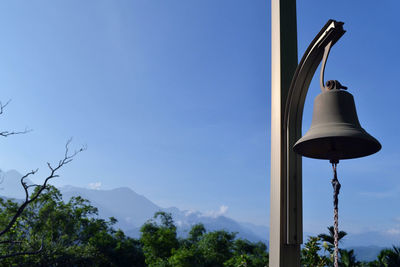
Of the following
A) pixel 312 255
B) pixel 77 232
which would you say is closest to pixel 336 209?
pixel 312 255

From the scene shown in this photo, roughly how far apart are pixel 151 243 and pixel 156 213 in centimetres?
425

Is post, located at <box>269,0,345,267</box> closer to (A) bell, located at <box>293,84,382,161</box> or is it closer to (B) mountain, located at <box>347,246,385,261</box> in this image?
(A) bell, located at <box>293,84,382,161</box>

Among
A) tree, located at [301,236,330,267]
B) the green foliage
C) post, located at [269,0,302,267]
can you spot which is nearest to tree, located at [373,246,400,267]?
the green foliage

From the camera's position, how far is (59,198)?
18922 millimetres

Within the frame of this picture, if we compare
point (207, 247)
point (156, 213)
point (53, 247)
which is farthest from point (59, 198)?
point (207, 247)

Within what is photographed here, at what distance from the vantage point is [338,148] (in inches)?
58.6

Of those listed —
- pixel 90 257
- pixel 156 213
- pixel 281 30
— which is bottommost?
pixel 90 257

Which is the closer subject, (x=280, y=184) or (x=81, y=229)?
(x=280, y=184)

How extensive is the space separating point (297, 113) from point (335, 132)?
0.61ft

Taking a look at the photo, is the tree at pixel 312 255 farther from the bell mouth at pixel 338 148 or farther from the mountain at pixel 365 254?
the mountain at pixel 365 254

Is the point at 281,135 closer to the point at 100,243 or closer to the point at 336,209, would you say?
the point at 336,209

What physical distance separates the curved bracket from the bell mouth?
66 millimetres

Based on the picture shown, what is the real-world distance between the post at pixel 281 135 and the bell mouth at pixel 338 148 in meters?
0.12

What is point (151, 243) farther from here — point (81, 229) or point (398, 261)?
point (398, 261)
